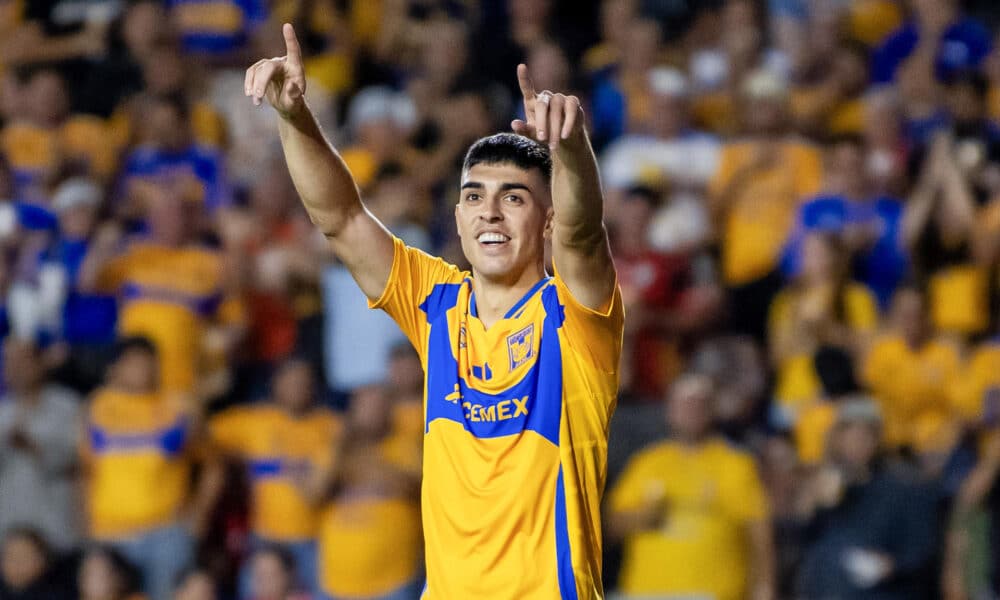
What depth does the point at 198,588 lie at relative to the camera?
7.82 metres

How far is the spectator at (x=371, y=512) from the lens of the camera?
775cm

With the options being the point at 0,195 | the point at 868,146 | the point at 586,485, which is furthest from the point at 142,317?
the point at 586,485

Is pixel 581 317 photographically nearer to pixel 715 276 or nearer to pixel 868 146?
pixel 715 276

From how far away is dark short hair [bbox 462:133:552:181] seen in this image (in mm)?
4402

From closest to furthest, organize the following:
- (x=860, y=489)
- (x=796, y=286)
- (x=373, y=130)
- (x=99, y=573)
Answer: (x=860, y=489) → (x=99, y=573) → (x=796, y=286) → (x=373, y=130)

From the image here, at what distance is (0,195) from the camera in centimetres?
941

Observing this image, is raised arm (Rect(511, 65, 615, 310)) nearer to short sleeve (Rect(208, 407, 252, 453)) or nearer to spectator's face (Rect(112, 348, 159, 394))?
short sleeve (Rect(208, 407, 252, 453))

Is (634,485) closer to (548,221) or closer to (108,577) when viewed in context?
(108,577)

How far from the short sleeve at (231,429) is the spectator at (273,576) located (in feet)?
2.35

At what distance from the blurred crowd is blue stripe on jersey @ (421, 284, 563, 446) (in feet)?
11.4

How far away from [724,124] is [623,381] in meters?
2.13

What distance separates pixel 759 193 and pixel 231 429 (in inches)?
130

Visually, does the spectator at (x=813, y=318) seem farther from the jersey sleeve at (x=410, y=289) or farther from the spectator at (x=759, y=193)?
the jersey sleeve at (x=410, y=289)

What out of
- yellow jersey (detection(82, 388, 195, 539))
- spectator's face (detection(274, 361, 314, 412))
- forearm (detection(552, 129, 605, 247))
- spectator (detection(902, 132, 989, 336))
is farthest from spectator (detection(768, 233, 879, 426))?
forearm (detection(552, 129, 605, 247))
